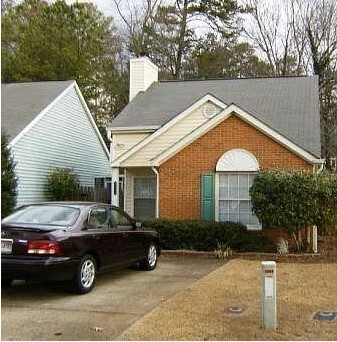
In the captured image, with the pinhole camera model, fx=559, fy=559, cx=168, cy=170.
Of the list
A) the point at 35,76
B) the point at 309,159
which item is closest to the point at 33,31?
the point at 35,76

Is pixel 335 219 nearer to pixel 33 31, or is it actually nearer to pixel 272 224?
pixel 272 224

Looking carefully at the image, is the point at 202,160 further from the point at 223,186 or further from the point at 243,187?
the point at 243,187

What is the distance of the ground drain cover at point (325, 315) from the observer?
7395mm

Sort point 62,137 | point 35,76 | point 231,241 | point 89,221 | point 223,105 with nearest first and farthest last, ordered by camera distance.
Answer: point 89,221 → point 231,241 → point 223,105 → point 62,137 → point 35,76

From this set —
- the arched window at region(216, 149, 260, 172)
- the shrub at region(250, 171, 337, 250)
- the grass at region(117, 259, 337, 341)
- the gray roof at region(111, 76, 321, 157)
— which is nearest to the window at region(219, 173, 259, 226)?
the arched window at region(216, 149, 260, 172)

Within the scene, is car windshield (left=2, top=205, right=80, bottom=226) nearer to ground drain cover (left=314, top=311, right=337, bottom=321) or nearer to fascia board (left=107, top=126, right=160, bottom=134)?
ground drain cover (left=314, top=311, right=337, bottom=321)

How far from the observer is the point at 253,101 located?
2030 cm

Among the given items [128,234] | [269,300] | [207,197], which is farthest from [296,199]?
[269,300]

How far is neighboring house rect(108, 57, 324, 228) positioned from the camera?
15.8 metres

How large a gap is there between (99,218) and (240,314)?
343 cm

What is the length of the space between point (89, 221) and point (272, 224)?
5755 millimetres

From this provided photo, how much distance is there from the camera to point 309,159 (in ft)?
49.8

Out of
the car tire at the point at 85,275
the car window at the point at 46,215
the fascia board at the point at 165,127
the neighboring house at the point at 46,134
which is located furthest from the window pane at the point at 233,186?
the neighboring house at the point at 46,134

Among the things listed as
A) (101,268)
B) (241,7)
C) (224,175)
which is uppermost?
(241,7)
